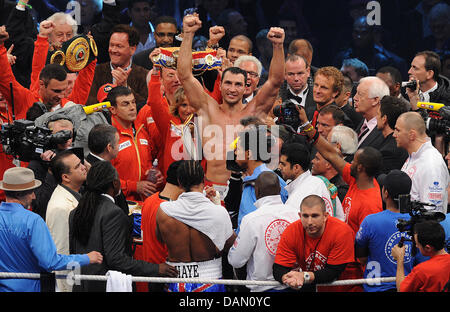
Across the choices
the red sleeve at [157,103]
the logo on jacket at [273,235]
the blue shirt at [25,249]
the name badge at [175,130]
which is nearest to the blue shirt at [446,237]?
the logo on jacket at [273,235]

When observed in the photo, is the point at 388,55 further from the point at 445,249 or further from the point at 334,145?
the point at 445,249

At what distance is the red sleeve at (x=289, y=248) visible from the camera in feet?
16.0

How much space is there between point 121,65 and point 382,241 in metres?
3.74

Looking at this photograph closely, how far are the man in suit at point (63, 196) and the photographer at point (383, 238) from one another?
1.92 m

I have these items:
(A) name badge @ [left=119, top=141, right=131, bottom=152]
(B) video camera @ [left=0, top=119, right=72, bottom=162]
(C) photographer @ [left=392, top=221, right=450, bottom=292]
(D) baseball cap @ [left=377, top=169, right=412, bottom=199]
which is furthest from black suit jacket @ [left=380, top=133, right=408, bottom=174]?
(B) video camera @ [left=0, top=119, right=72, bottom=162]

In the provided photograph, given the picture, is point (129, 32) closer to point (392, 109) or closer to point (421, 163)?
point (392, 109)

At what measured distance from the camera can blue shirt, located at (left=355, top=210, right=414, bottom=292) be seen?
496 cm

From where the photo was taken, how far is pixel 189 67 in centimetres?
657

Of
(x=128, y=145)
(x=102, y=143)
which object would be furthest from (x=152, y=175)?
(x=102, y=143)

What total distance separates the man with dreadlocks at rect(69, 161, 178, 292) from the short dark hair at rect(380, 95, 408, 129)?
7.84 feet

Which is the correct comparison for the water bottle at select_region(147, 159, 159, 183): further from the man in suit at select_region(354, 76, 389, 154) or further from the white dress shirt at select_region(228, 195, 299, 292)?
the man in suit at select_region(354, 76, 389, 154)

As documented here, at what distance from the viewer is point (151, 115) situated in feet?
22.6

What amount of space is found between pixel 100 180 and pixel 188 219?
625 mm
